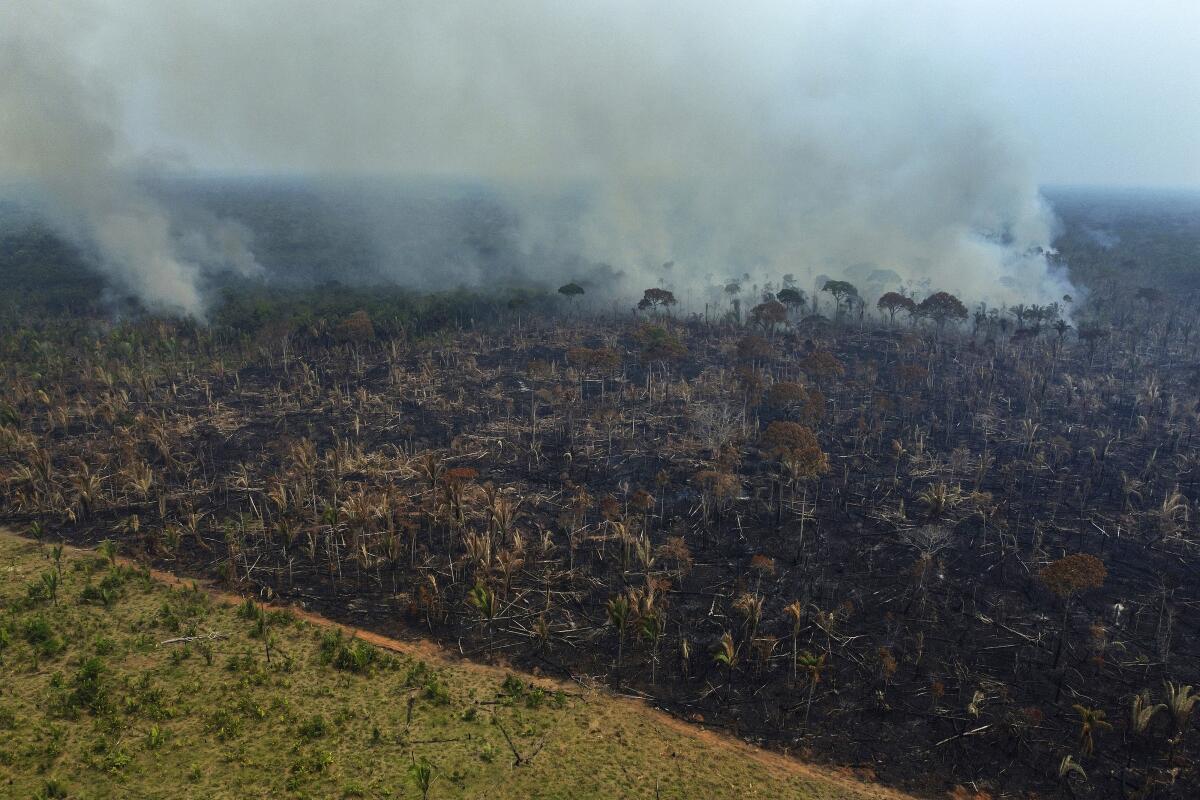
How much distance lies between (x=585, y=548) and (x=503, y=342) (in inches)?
1201

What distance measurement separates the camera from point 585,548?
26.7 metres

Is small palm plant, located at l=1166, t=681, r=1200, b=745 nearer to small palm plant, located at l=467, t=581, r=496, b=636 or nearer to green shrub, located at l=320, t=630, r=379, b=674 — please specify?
small palm plant, located at l=467, t=581, r=496, b=636

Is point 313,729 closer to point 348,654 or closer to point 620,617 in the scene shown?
point 348,654

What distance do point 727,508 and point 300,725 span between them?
60.8ft

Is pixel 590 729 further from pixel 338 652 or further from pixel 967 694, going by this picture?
pixel 967 694

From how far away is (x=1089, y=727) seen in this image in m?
16.6

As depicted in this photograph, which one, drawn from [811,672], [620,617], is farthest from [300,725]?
[811,672]

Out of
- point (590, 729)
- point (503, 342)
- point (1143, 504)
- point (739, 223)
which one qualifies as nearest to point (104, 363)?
point (503, 342)

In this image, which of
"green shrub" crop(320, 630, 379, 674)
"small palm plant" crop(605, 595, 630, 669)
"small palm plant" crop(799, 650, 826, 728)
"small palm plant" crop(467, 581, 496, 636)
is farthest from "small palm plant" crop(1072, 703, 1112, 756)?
"green shrub" crop(320, 630, 379, 674)

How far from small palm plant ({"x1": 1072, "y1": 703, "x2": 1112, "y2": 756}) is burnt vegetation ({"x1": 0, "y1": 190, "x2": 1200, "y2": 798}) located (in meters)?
0.14

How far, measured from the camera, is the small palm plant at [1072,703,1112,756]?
55.0ft

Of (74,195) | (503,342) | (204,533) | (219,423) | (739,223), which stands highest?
(739,223)

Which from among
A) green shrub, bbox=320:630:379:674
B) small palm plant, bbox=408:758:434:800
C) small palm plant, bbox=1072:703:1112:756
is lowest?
small palm plant, bbox=408:758:434:800

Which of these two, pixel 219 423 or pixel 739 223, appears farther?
pixel 739 223
